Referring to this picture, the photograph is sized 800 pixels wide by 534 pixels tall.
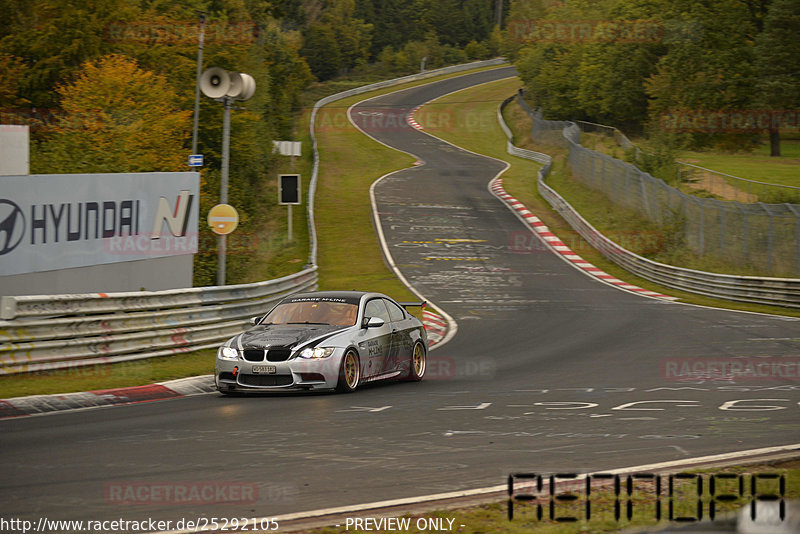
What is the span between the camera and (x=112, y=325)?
15.1m

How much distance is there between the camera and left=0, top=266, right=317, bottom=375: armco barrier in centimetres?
1351

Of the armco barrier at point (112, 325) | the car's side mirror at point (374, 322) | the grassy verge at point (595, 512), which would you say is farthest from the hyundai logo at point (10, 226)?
the grassy verge at point (595, 512)

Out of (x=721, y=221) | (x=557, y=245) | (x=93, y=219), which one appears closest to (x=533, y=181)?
(x=557, y=245)

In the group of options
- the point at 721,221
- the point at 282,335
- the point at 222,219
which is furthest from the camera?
the point at 721,221

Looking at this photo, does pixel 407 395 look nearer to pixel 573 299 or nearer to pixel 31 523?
pixel 31 523

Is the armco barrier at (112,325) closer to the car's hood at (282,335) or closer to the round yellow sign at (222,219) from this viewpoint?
the round yellow sign at (222,219)

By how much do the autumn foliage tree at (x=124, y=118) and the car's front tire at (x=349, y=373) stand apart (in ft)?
52.2

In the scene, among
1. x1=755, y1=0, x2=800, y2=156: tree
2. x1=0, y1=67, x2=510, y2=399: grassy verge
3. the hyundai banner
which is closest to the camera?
x1=0, y1=67, x2=510, y2=399: grassy verge

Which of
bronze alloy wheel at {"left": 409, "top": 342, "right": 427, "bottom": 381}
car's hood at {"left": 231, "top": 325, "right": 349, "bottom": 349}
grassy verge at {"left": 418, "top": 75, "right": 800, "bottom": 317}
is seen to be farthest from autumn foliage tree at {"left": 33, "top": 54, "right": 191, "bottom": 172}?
grassy verge at {"left": 418, "top": 75, "right": 800, "bottom": 317}

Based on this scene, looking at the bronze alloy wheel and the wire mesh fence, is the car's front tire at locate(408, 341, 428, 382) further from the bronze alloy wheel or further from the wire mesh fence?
the wire mesh fence

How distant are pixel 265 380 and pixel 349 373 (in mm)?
1197

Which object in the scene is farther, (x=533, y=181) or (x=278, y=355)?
(x=533, y=181)

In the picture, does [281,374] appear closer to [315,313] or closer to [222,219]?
[315,313]

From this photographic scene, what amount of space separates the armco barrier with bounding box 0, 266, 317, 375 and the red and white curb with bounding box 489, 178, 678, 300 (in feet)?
53.3
